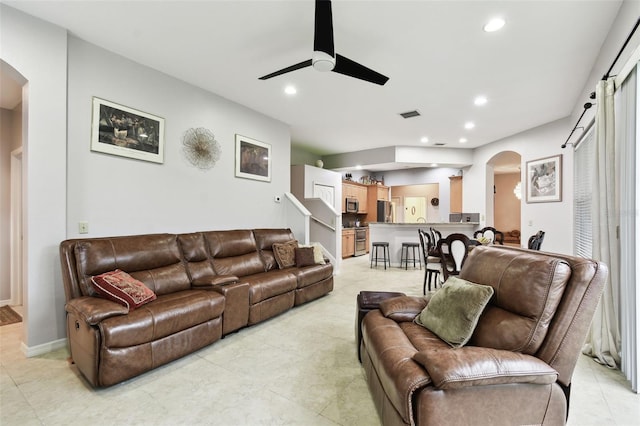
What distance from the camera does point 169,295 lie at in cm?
284

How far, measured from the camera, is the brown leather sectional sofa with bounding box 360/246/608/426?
125 cm

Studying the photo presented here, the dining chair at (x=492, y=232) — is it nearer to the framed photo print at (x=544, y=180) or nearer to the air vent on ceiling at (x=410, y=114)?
the framed photo print at (x=544, y=180)

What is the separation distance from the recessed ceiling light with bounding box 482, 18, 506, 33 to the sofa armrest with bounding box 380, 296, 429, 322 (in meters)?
2.53

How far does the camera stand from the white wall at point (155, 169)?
294 cm

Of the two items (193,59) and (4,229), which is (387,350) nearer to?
(193,59)

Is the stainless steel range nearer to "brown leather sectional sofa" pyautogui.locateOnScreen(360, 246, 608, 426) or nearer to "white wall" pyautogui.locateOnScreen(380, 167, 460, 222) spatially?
"white wall" pyautogui.locateOnScreen(380, 167, 460, 222)

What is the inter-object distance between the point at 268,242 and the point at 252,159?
1.46 m

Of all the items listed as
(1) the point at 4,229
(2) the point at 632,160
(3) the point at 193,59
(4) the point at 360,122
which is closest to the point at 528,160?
(4) the point at 360,122

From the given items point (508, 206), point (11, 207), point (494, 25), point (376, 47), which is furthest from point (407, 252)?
point (508, 206)

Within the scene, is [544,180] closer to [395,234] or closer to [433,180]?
[395,234]

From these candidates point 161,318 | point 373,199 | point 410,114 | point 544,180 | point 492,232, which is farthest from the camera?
point 373,199

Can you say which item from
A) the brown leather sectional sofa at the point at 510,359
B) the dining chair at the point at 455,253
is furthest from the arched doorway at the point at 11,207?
the dining chair at the point at 455,253

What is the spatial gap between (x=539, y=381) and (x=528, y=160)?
587 centimetres

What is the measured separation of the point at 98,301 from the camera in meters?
2.24
